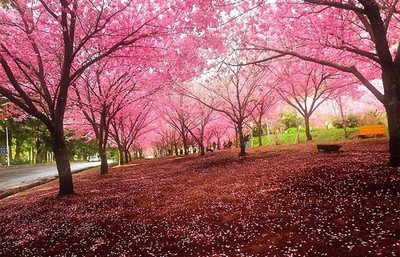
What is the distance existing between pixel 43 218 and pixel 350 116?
45471 mm

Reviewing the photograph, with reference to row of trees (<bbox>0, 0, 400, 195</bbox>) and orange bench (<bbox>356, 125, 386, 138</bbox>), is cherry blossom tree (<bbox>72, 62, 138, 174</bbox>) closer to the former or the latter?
row of trees (<bbox>0, 0, 400, 195</bbox>)

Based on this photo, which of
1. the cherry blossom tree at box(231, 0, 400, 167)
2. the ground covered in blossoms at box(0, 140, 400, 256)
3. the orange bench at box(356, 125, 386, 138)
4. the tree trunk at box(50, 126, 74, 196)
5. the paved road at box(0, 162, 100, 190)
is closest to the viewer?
the ground covered in blossoms at box(0, 140, 400, 256)

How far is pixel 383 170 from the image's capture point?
10992 mm

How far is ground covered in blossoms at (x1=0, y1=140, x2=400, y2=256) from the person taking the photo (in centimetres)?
654

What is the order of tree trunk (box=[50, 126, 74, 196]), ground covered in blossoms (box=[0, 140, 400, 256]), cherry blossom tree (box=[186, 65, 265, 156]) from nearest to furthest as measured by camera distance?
1. ground covered in blossoms (box=[0, 140, 400, 256])
2. tree trunk (box=[50, 126, 74, 196])
3. cherry blossom tree (box=[186, 65, 265, 156])

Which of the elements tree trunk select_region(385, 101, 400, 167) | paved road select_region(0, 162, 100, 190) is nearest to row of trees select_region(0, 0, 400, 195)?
tree trunk select_region(385, 101, 400, 167)

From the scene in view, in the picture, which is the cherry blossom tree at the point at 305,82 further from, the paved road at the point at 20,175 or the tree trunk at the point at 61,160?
the paved road at the point at 20,175

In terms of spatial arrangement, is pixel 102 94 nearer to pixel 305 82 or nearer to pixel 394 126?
pixel 394 126

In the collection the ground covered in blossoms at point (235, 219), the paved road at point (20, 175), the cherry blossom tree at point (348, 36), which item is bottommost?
the ground covered in blossoms at point (235, 219)

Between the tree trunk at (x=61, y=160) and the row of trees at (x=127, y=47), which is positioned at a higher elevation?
the row of trees at (x=127, y=47)

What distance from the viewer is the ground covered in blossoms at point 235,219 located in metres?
6.54

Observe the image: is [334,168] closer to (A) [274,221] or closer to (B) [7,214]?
(A) [274,221]

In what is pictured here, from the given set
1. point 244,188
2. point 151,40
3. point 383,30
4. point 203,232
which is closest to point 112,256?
point 203,232

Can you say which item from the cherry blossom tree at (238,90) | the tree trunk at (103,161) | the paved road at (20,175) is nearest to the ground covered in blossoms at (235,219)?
the cherry blossom tree at (238,90)
